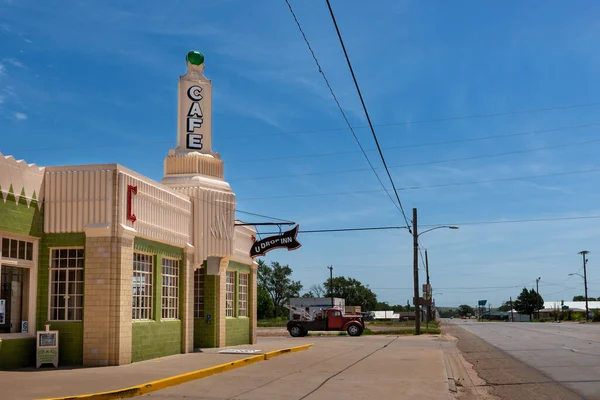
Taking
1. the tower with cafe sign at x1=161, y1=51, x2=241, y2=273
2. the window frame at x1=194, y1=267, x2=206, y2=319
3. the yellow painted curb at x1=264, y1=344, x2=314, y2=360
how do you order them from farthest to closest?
the window frame at x1=194, y1=267, x2=206, y2=319, the tower with cafe sign at x1=161, y1=51, x2=241, y2=273, the yellow painted curb at x1=264, y1=344, x2=314, y2=360

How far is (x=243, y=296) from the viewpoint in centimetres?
2959

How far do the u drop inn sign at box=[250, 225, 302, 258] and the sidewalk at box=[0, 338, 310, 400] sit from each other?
275 inches

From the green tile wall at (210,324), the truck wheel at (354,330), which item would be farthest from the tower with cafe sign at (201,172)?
the truck wheel at (354,330)

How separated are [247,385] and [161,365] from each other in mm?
4135

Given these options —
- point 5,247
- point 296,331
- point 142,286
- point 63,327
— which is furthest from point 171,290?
point 296,331

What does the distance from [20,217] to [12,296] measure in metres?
1.90

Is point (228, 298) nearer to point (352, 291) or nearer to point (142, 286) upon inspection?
point (142, 286)

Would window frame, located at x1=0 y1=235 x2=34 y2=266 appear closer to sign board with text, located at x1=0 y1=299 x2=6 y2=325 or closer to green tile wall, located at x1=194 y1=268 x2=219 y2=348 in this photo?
sign board with text, located at x1=0 y1=299 x2=6 y2=325

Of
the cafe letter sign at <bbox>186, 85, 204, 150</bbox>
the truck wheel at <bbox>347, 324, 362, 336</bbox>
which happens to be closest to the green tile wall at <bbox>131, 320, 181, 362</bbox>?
the cafe letter sign at <bbox>186, 85, 204, 150</bbox>

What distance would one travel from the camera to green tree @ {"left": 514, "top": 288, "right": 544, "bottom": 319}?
158 m

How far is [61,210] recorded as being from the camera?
58.6 feet

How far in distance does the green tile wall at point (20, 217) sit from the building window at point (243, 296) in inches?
493

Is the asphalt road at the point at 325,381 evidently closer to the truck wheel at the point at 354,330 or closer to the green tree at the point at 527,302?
the truck wheel at the point at 354,330

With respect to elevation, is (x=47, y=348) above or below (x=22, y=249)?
below
